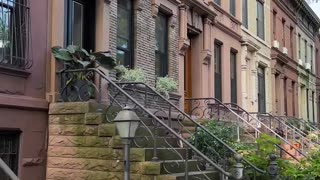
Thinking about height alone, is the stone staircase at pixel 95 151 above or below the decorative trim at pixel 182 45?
below

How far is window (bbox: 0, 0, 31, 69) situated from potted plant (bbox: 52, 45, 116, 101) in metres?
0.56

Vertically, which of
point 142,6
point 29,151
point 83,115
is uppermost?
point 142,6

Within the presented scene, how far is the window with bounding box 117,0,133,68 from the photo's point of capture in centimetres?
1130

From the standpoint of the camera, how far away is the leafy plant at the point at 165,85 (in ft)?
40.6

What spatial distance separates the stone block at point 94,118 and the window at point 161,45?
4.78 m

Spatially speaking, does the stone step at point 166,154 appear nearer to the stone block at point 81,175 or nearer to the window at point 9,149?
the stone block at point 81,175

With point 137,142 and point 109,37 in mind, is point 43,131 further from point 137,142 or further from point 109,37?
point 109,37

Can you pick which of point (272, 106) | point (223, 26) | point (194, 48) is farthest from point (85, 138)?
point (272, 106)

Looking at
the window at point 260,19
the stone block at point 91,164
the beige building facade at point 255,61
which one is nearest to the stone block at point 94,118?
the stone block at point 91,164

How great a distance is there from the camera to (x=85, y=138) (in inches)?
326

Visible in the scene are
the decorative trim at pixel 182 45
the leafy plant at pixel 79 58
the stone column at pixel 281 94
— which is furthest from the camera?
the stone column at pixel 281 94

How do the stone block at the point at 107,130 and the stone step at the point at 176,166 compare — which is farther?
the stone block at the point at 107,130

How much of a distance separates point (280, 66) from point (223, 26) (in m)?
8.74

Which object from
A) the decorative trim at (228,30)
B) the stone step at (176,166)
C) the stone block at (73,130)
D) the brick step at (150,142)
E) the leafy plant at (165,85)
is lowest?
the stone step at (176,166)
